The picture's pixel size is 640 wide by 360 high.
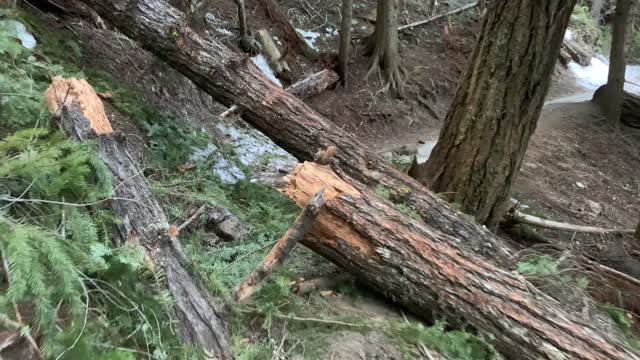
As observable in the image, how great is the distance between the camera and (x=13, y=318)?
207cm

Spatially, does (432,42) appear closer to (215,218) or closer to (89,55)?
(89,55)

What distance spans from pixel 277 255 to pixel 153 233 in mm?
879

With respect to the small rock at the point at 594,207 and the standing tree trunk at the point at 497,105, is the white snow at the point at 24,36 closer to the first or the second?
the standing tree trunk at the point at 497,105

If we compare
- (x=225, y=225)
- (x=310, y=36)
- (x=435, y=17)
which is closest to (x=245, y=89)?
(x=225, y=225)

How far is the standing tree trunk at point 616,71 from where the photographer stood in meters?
12.3

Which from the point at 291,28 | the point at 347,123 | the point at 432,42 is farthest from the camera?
the point at 432,42

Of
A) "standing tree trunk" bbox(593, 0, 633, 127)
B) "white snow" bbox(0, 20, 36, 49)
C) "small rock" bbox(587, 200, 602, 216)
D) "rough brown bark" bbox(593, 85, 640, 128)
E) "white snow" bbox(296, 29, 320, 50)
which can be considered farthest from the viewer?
"rough brown bark" bbox(593, 85, 640, 128)

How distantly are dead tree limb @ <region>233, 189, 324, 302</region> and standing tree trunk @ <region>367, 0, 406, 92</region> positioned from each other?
353 inches

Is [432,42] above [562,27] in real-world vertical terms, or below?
below

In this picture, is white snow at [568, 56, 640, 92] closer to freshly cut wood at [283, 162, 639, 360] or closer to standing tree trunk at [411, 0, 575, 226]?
standing tree trunk at [411, 0, 575, 226]

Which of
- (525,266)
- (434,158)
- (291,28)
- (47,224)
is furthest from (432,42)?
(47,224)

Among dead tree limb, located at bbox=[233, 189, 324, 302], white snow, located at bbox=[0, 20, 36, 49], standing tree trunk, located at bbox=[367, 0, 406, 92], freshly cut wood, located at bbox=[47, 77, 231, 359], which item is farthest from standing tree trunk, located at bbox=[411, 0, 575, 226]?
standing tree trunk, located at bbox=[367, 0, 406, 92]

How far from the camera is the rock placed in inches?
188

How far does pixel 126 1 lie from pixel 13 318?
4.90 metres
